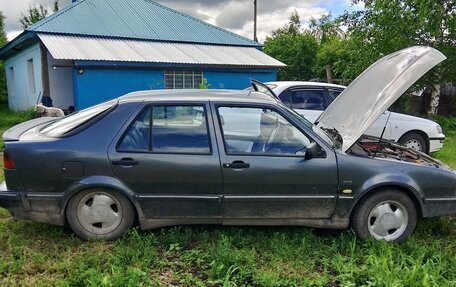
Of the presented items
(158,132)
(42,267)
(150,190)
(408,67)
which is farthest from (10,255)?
(408,67)

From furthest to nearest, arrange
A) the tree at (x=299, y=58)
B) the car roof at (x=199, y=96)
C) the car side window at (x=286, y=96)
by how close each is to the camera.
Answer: the tree at (x=299, y=58) → the car side window at (x=286, y=96) → the car roof at (x=199, y=96)

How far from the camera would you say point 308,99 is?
697 centimetres

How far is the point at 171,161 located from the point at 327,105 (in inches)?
170

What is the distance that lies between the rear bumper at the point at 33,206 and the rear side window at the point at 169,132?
2.73 feet

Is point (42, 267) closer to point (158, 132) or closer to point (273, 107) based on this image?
point (158, 132)

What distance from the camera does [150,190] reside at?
137 inches

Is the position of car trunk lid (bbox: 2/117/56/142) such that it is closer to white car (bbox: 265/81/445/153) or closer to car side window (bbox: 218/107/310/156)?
car side window (bbox: 218/107/310/156)

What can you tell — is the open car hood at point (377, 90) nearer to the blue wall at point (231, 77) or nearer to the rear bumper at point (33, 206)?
the rear bumper at point (33, 206)

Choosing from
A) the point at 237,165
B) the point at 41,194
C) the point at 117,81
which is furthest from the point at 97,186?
the point at 117,81

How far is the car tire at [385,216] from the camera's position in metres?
3.58

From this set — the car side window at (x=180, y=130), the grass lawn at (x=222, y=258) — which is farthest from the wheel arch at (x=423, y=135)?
the car side window at (x=180, y=130)

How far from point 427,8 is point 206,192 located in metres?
9.82

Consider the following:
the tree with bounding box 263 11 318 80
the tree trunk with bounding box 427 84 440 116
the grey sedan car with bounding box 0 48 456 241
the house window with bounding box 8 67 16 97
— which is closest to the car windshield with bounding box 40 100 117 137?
the grey sedan car with bounding box 0 48 456 241

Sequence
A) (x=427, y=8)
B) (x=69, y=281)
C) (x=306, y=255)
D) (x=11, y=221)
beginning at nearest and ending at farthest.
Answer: (x=69, y=281) < (x=306, y=255) < (x=11, y=221) < (x=427, y=8)
